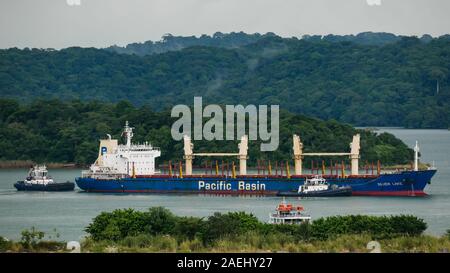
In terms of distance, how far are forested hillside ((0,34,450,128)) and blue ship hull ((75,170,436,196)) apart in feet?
202

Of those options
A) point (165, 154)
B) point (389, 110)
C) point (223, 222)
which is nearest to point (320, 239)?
point (223, 222)

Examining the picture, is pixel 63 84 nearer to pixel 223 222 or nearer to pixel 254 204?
pixel 254 204

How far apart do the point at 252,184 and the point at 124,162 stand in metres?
7.07

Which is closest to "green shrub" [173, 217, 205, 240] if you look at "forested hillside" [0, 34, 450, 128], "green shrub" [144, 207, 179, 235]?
"green shrub" [144, 207, 179, 235]

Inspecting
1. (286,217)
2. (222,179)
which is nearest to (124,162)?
(222,179)

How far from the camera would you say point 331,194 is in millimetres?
46594

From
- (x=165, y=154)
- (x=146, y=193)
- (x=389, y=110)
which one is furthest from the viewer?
(x=389, y=110)

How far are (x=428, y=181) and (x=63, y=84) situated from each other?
88519 millimetres

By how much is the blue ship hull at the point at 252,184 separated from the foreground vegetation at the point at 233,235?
67.8 feet

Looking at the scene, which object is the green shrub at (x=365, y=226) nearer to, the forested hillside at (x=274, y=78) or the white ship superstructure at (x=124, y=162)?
the white ship superstructure at (x=124, y=162)

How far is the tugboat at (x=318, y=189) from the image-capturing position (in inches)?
1821

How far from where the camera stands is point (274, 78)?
13450 cm

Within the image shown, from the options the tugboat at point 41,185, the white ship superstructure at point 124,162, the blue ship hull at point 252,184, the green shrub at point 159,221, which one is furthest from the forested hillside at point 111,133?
the green shrub at point 159,221

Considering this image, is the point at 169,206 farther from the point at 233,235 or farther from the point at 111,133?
the point at 111,133
